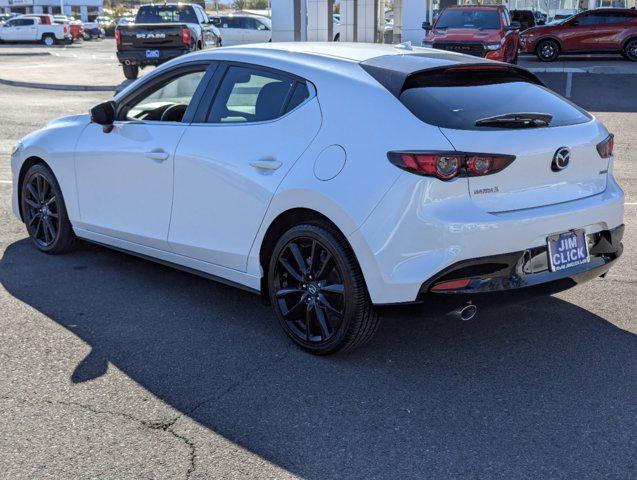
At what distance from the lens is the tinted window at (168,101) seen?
557 cm

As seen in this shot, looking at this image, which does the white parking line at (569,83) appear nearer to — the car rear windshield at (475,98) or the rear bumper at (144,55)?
the rear bumper at (144,55)

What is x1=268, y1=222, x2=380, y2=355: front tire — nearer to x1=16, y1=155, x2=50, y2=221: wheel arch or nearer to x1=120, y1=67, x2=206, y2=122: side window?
x1=120, y1=67, x2=206, y2=122: side window

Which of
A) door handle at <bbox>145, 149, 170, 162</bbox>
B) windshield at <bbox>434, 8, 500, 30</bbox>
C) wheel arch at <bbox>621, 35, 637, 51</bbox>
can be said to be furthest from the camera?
wheel arch at <bbox>621, 35, 637, 51</bbox>

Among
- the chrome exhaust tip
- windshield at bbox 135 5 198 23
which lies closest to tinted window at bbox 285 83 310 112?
the chrome exhaust tip

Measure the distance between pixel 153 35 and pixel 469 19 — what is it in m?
8.44

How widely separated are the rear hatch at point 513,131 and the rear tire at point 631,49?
2350 centimetres

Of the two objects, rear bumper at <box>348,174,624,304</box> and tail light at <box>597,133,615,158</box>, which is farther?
tail light at <box>597,133,615,158</box>

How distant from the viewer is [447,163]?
403 cm

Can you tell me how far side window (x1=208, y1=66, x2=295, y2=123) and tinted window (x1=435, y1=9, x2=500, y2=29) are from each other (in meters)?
17.7

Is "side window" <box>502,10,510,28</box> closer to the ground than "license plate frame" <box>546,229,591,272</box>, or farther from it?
farther from it

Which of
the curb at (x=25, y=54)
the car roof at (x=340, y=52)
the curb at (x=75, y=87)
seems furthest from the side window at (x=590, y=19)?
the curb at (x=25, y=54)

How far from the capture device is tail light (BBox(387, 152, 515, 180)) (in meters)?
4.02

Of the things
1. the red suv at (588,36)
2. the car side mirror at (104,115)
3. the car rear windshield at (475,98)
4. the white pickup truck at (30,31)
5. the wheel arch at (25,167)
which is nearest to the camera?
the car rear windshield at (475,98)

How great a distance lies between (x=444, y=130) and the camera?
13.5 feet
